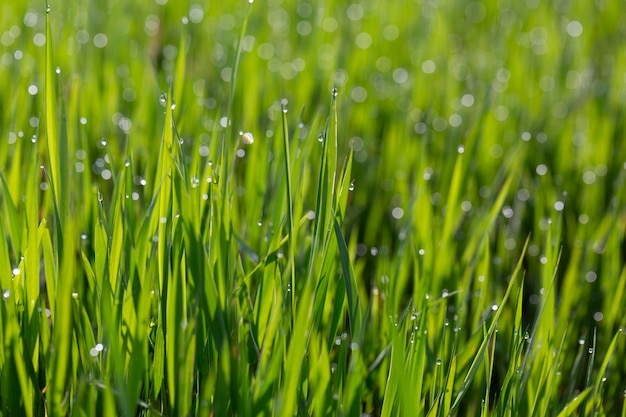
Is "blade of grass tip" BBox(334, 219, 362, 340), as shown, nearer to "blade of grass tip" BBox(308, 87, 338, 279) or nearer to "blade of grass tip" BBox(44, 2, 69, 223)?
"blade of grass tip" BBox(308, 87, 338, 279)

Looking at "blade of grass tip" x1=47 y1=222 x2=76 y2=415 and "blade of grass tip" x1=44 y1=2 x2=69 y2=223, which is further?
"blade of grass tip" x1=44 y1=2 x2=69 y2=223

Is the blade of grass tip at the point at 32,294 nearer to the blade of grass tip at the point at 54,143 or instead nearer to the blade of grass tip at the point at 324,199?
the blade of grass tip at the point at 54,143

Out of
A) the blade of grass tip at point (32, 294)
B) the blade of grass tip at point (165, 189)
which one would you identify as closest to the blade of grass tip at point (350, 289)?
the blade of grass tip at point (165, 189)

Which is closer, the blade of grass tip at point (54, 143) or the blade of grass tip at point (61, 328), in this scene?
the blade of grass tip at point (61, 328)

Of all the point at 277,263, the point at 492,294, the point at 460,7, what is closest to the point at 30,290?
the point at 277,263

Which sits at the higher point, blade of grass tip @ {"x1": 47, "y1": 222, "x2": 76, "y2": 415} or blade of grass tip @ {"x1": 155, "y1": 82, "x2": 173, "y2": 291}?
blade of grass tip @ {"x1": 155, "y1": 82, "x2": 173, "y2": 291}

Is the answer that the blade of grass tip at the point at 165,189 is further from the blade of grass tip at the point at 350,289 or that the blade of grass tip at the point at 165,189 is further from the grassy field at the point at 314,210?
the blade of grass tip at the point at 350,289

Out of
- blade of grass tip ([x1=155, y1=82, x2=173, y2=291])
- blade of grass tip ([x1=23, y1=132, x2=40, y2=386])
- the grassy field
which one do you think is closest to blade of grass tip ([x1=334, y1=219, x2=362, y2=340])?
the grassy field

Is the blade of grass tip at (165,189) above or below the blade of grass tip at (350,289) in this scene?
above

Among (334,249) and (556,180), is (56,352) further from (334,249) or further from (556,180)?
(556,180)
